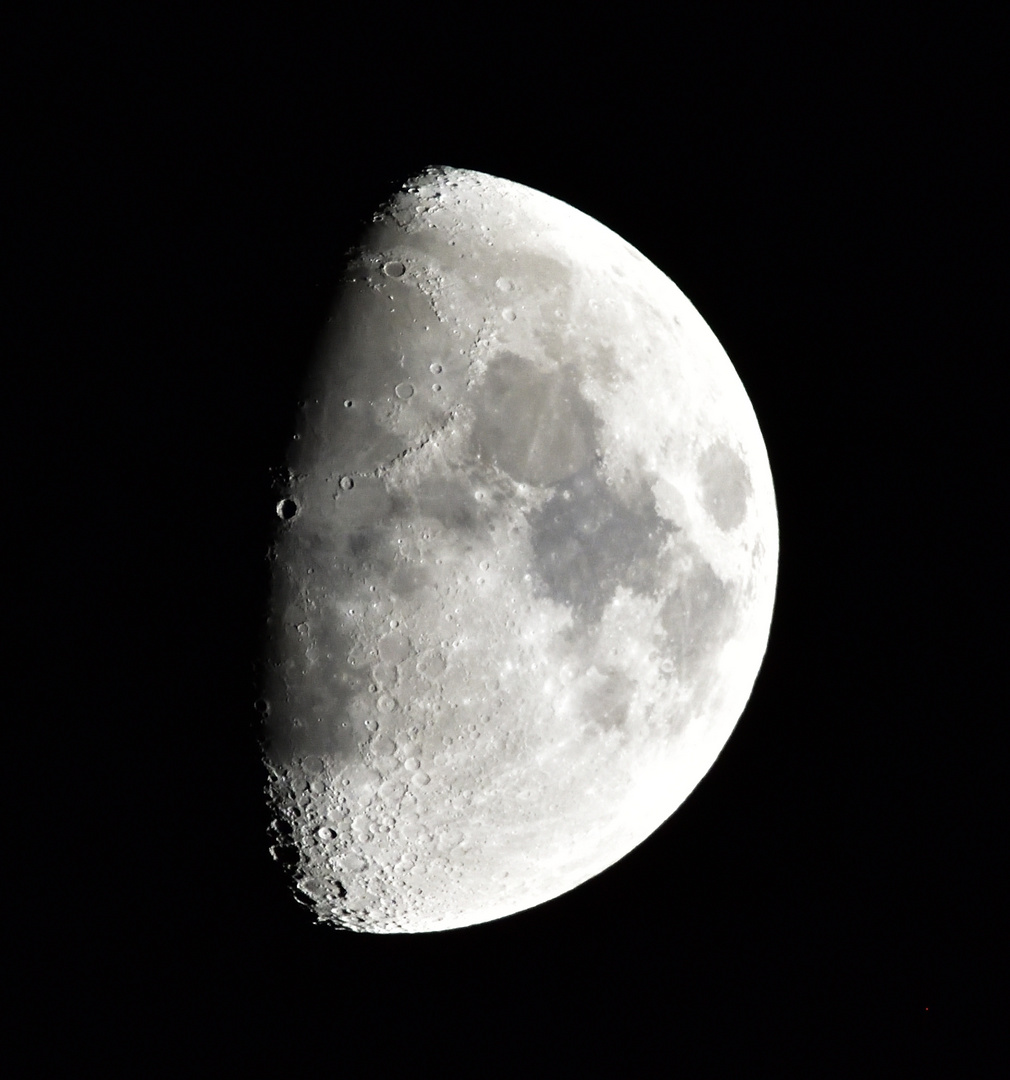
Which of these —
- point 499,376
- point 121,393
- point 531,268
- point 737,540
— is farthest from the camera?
point 737,540

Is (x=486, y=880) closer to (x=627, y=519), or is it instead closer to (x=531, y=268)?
(x=627, y=519)

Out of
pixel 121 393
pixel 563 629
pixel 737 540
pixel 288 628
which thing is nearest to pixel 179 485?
pixel 121 393

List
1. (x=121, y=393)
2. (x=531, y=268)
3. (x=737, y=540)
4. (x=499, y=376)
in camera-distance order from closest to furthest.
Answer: (x=121, y=393)
(x=499, y=376)
(x=531, y=268)
(x=737, y=540)

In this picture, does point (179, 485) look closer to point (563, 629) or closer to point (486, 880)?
point (563, 629)

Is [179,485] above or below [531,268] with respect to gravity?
below

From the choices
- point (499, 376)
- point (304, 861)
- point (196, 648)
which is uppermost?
point (499, 376)

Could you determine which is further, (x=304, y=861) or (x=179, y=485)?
(x=304, y=861)
